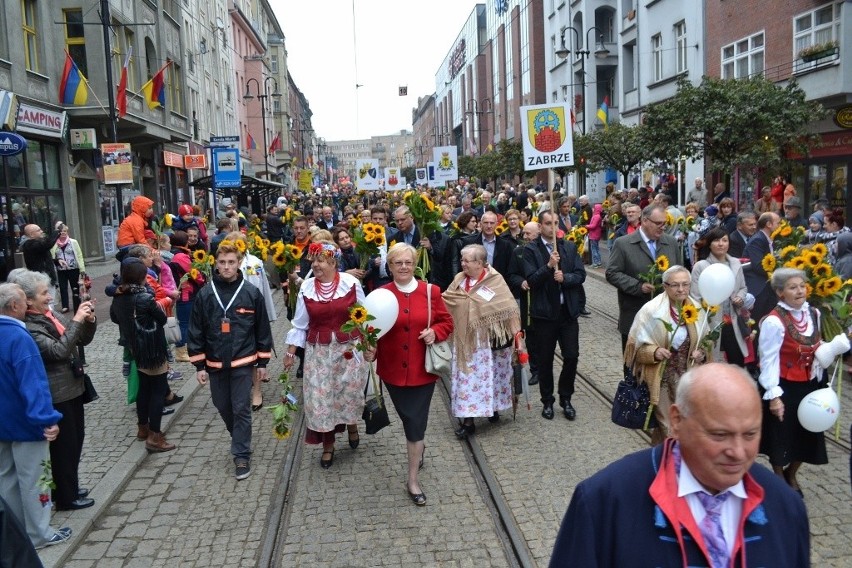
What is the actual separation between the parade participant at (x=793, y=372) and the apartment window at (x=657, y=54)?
27.9m

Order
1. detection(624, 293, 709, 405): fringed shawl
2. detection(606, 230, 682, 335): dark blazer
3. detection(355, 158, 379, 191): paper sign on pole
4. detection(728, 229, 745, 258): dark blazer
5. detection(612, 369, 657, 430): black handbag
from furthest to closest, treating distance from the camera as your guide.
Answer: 1. detection(355, 158, 379, 191): paper sign on pole
2. detection(728, 229, 745, 258): dark blazer
3. detection(606, 230, 682, 335): dark blazer
4. detection(612, 369, 657, 430): black handbag
5. detection(624, 293, 709, 405): fringed shawl

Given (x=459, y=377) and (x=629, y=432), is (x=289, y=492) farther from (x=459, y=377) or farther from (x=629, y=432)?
(x=629, y=432)

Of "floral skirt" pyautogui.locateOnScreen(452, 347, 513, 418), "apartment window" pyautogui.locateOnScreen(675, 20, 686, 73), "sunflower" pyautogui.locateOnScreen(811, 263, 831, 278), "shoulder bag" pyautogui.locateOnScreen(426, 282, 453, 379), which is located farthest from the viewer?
"apartment window" pyautogui.locateOnScreen(675, 20, 686, 73)

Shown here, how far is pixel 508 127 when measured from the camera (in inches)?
2709

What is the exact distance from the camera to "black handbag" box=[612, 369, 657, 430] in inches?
215

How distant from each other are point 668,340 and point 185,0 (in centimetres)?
3915

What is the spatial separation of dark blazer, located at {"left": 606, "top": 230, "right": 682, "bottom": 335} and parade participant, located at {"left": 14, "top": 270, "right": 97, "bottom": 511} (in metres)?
4.53

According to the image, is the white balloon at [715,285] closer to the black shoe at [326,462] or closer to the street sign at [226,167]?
the black shoe at [326,462]

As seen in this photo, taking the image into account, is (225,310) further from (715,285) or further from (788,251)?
(788,251)

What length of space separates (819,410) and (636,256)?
8.67 ft

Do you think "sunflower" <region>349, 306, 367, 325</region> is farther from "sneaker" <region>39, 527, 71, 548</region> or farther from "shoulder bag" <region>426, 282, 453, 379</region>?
"sneaker" <region>39, 527, 71, 548</region>

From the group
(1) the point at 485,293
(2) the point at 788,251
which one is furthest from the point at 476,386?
(2) the point at 788,251

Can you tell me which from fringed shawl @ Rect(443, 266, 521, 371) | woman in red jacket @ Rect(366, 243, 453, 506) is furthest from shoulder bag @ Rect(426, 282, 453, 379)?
fringed shawl @ Rect(443, 266, 521, 371)

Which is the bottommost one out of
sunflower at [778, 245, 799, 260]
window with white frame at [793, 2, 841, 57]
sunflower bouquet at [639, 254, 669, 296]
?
sunflower bouquet at [639, 254, 669, 296]
